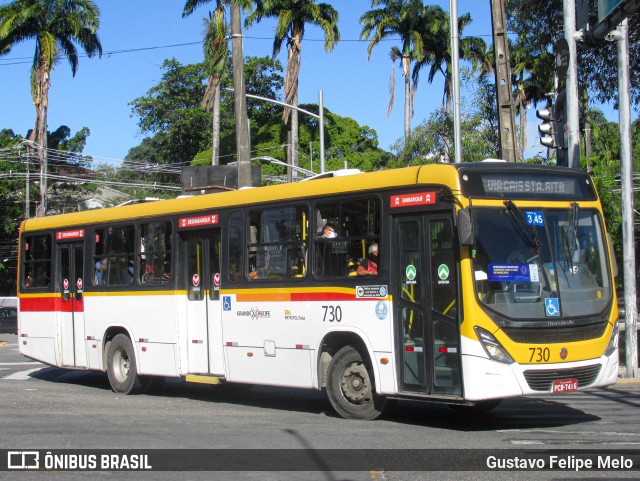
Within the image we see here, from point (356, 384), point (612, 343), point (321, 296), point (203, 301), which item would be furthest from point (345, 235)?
point (612, 343)

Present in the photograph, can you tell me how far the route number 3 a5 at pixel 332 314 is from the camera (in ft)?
39.6

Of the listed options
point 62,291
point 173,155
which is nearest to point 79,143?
point 173,155

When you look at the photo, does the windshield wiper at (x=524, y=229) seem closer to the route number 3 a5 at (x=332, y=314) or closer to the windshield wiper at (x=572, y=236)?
the windshield wiper at (x=572, y=236)

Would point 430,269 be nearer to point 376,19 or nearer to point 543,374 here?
point 543,374

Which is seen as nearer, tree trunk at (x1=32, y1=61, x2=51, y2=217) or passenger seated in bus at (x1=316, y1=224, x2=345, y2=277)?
passenger seated in bus at (x1=316, y1=224, x2=345, y2=277)

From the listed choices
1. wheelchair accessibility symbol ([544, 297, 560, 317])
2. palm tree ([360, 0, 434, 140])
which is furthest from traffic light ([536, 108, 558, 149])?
palm tree ([360, 0, 434, 140])

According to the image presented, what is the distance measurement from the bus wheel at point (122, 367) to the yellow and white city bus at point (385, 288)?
0.07m

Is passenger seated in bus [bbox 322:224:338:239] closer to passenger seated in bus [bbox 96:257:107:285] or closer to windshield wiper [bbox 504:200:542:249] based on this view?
windshield wiper [bbox 504:200:542:249]

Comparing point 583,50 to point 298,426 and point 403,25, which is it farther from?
point 403,25

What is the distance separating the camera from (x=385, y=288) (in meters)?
11.4

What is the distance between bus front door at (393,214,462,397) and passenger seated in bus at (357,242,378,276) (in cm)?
35

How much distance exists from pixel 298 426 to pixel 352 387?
938 millimetres

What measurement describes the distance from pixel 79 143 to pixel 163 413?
54393 millimetres

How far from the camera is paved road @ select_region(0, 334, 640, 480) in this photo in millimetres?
9305
